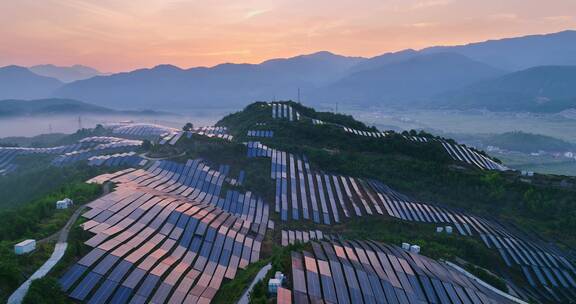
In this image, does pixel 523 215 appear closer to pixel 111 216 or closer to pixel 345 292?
pixel 345 292

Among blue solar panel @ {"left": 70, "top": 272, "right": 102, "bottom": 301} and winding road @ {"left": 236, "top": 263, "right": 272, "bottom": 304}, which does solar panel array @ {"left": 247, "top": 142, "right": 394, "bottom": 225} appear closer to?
winding road @ {"left": 236, "top": 263, "right": 272, "bottom": 304}

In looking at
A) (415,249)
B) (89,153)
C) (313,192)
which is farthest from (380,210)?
(89,153)

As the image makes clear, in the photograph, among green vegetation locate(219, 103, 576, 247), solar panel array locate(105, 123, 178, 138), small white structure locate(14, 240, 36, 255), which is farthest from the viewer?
solar panel array locate(105, 123, 178, 138)

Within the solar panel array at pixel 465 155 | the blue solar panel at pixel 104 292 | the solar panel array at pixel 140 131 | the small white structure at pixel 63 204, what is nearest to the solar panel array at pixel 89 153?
the small white structure at pixel 63 204

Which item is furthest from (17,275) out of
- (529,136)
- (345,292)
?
(529,136)

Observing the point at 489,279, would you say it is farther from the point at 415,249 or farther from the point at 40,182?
the point at 40,182

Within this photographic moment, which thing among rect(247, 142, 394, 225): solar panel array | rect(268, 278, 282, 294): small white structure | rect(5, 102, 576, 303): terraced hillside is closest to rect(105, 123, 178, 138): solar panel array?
rect(5, 102, 576, 303): terraced hillside
